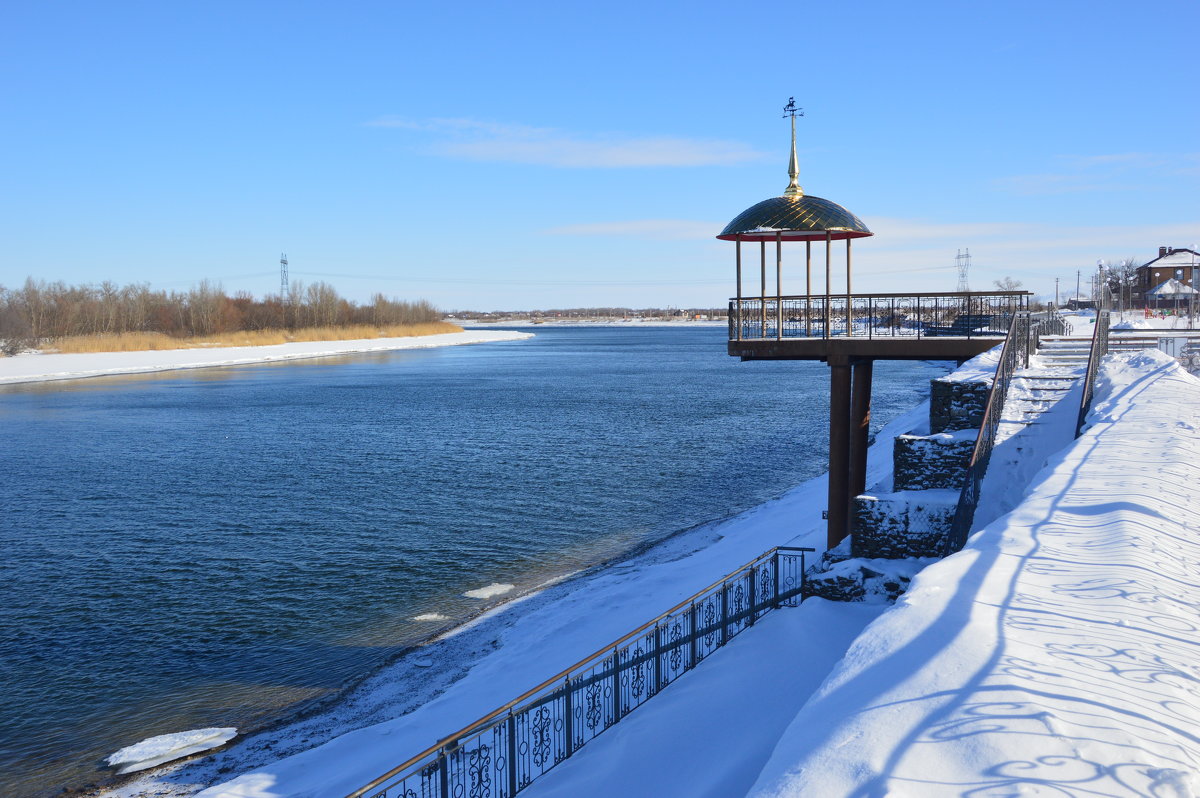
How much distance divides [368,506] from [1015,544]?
796 inches

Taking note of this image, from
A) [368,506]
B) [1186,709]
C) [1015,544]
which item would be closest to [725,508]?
[368,506]

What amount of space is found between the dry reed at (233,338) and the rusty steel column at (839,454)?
92.4 m

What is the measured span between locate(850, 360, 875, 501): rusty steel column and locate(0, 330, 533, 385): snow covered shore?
7204 centimetres

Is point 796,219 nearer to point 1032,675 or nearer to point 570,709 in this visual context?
point 570,709

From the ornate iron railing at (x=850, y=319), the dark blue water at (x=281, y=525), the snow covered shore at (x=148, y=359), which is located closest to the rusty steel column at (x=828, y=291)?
the ornate iron railing at (x=850, y=319)

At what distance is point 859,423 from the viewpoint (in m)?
17.0

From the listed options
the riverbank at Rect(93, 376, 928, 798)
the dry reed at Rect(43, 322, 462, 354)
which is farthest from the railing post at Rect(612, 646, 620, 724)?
the dry reed at Rect(43, 322, 462, 354)

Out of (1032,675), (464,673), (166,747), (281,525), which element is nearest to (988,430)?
(1032,675)

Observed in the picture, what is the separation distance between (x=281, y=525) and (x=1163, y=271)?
116 m

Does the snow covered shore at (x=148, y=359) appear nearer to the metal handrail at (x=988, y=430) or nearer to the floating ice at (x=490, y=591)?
the floating ice at (x=490, y=591)

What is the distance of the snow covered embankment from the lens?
13.9ft

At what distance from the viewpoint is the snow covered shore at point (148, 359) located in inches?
2921

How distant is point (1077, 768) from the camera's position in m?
4.20

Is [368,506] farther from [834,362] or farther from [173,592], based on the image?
[834,362]
